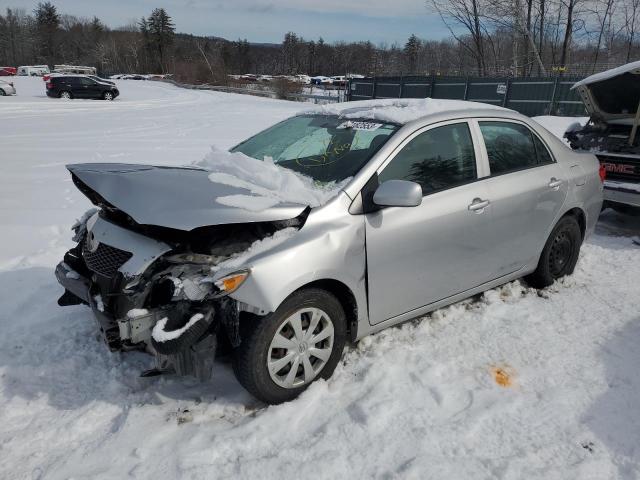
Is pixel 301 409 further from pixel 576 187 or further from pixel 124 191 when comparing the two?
pixel 576 187

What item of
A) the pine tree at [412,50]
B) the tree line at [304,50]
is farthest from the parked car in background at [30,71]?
the pine tree at [412,50]

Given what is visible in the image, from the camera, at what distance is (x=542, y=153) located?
426cm

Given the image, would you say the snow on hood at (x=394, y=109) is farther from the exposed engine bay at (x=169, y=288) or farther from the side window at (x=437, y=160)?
the exposed engine bay at (x=169, y=288)

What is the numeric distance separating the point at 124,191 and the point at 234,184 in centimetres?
65

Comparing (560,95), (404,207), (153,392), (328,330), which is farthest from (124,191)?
(560,95)

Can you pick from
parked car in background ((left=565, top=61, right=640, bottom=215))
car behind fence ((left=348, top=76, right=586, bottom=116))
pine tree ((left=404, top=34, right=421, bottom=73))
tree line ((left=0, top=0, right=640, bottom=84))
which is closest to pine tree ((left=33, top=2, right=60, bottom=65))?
tree line ((left=0, top=0, right=640, bottom=84))

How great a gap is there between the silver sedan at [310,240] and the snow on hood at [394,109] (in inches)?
0.7

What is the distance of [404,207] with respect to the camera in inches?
123

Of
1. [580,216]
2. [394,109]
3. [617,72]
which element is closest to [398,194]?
[394,109]

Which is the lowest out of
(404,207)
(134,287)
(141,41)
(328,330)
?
(328,330)

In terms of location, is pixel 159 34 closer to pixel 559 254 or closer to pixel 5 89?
pixel 5 89

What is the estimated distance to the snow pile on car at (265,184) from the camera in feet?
9.09

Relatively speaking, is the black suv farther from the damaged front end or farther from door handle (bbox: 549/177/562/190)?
door handle (bbox: 549/177/562/190)

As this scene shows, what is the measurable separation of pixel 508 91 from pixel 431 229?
69.6 ft
